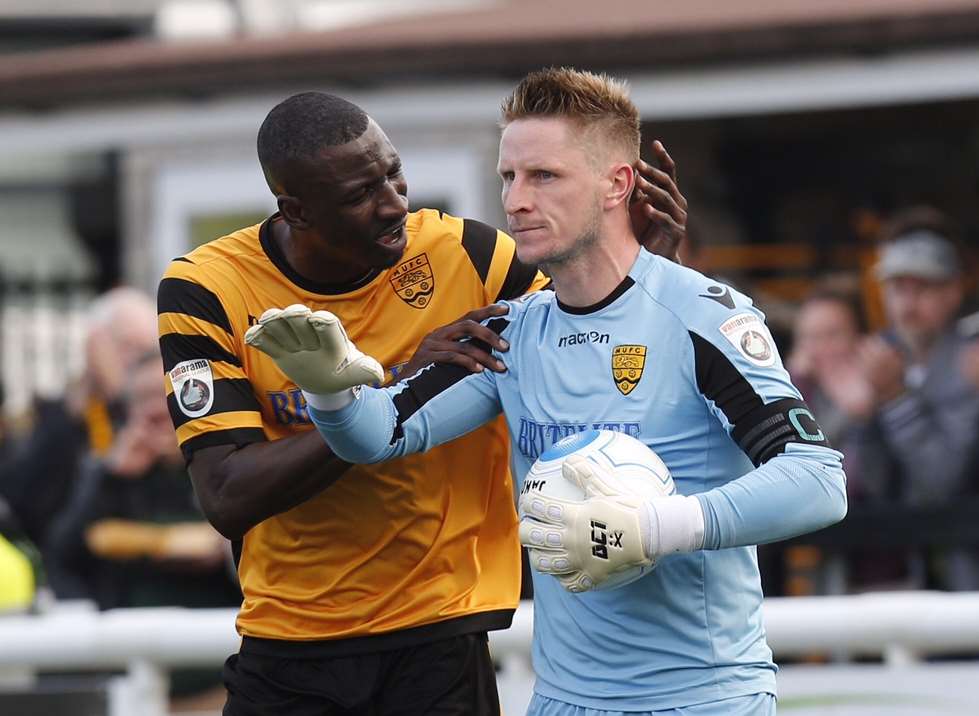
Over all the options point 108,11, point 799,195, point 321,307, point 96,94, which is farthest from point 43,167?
point 321,307

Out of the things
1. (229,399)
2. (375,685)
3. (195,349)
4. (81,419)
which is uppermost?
(81,419)

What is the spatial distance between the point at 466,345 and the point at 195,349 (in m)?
0.66

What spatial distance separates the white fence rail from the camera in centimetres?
536

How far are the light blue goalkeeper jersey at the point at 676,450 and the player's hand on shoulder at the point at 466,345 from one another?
87 millimetres

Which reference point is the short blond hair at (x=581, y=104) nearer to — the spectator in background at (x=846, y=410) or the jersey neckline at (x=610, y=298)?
the jersey neckline at (x=610, y=298)

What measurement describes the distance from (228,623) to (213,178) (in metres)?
5.44

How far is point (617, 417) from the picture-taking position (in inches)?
143

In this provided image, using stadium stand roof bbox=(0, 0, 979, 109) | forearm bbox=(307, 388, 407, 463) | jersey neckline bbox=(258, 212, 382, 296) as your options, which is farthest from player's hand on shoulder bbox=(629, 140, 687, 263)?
stadium stand roof bbox=(0, 0, 979, 109)

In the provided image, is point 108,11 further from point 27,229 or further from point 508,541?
point 508,541

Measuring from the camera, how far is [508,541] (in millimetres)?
4340

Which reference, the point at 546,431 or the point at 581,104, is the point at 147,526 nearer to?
the point at 546,431

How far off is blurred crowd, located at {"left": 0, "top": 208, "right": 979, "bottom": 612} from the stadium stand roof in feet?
7.17

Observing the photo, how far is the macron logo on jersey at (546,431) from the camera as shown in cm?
362

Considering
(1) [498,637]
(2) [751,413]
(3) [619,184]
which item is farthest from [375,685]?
(1) [498,637]
